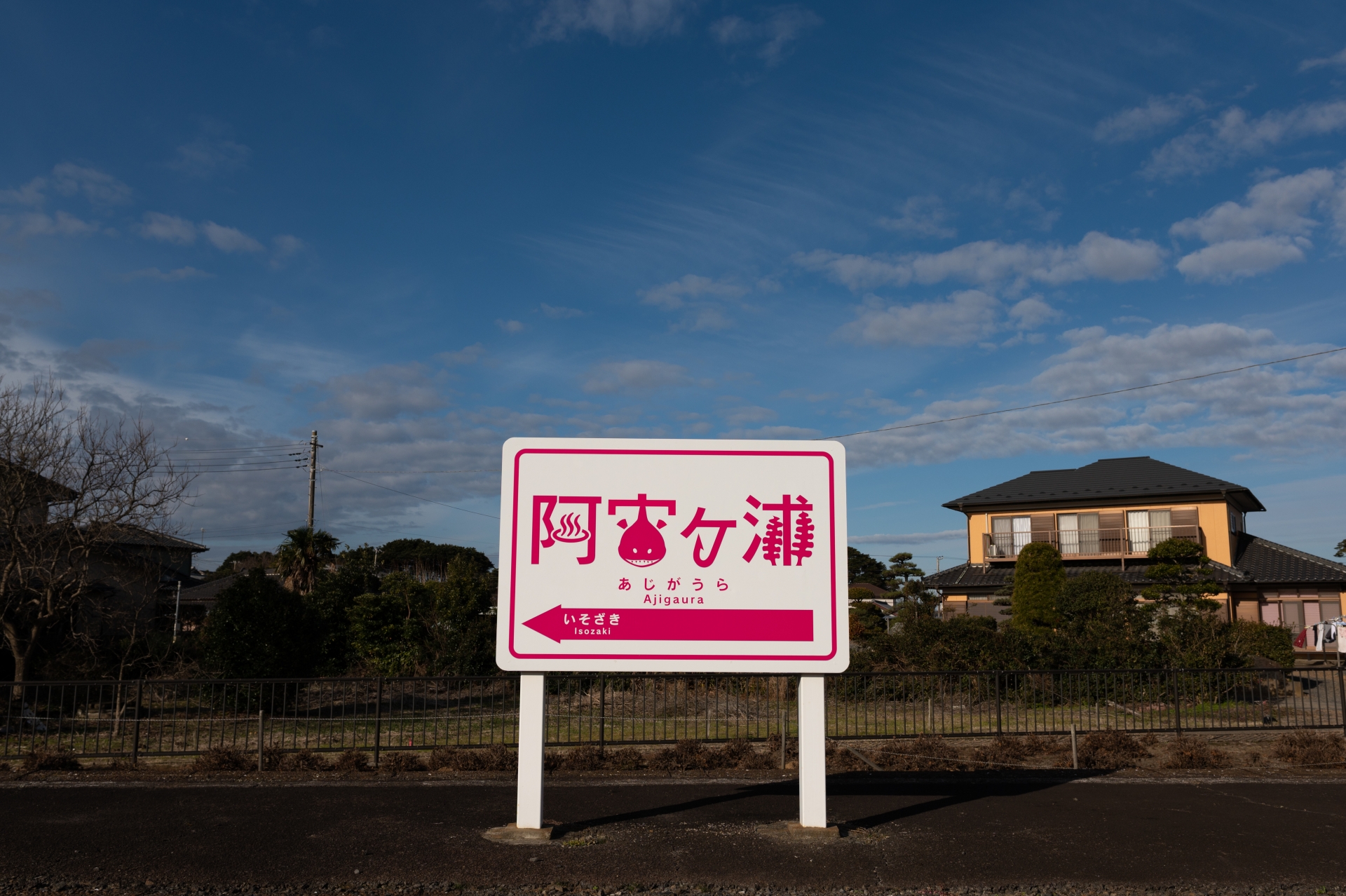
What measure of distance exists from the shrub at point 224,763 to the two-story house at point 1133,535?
97.9 feet

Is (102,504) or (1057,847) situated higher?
(102,504)

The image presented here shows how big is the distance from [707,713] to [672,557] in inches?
220

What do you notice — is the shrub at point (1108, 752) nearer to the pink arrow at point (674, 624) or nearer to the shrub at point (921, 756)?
the shrub at point (921, 756)

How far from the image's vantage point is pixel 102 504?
62.3ft

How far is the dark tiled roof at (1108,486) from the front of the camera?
34.2 meters

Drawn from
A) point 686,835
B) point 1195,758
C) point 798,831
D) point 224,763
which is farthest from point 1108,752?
point 224,763

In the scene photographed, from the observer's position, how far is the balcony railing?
3444 cm

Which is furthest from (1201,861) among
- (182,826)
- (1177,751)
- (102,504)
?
(102,504)

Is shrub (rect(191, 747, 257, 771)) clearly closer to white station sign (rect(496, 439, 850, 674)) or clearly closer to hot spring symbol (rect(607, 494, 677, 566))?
white station sign (rect(496, 439, 850, 674))

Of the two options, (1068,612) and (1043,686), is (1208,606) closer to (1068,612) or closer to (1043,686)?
(1068,612)

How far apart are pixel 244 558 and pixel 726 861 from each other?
287 ft

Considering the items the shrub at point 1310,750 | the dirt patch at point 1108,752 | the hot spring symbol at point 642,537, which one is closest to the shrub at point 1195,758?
the dirt patch at point 1108,752

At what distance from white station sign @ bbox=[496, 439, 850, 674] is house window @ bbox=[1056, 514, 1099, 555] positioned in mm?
32008

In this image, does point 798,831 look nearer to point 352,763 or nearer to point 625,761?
point 625,761
